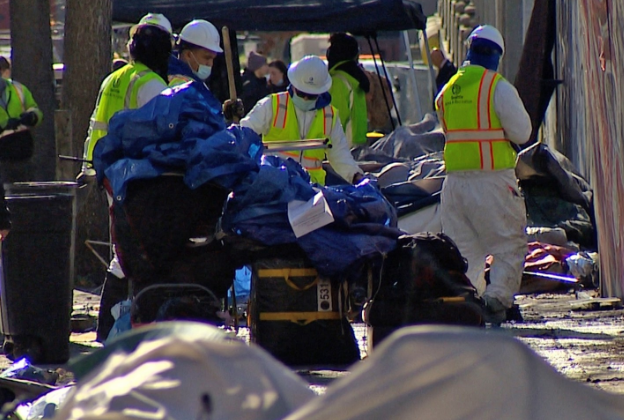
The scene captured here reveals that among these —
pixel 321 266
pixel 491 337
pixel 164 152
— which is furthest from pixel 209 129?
pixel 491 337

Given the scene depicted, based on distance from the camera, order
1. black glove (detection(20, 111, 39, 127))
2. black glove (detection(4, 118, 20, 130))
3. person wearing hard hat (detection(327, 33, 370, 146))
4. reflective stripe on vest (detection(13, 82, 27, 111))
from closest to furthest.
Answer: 1. black glove (detection(4, 118, 20, 130))
2. black glove (detection(20, 111, 39, 127))
3. reflective stripe on vest (detection(13, 82, 27, 111))
4. person wearing hard hat (detection(327, 33, 370, 146))

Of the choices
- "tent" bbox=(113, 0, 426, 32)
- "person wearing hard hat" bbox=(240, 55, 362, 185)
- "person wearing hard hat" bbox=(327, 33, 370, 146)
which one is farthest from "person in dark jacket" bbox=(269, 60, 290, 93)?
"person wearing hard hat" bbox=(240, 55, 362, 185)

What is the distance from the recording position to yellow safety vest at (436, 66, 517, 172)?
355 inches

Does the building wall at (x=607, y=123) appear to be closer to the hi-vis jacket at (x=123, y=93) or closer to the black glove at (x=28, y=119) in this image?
the hi-vis jacket at (x=123, y=93)

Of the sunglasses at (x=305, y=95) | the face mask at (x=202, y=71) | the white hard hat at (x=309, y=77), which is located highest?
the face mask at (x=202, y=71)

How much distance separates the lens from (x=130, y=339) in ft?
9.00

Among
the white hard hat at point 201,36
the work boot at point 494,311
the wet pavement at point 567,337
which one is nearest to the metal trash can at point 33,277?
the wet pavement at point 567,337

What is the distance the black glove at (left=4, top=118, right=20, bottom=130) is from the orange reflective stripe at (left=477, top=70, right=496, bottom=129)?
4188 mm

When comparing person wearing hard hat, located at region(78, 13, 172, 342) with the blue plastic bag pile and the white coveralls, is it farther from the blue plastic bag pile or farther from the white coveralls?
the white coveralls

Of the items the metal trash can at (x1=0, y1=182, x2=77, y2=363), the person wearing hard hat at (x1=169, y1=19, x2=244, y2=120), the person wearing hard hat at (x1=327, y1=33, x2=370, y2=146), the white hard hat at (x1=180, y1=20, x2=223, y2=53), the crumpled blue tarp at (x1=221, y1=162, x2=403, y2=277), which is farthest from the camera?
the person wearing hard hat at (x1=327, y1=33, x2=370, y2=146)

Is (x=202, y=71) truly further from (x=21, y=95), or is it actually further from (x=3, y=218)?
(x=21, y=95)

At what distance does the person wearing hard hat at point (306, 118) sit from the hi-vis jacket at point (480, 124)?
0.80 meters

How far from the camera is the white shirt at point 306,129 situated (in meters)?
9.49

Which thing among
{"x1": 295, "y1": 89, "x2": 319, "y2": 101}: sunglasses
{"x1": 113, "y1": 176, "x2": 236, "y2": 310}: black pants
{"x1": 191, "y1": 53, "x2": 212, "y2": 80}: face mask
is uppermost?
{"x1": 191, "y1": 53, "x2": 212, "y2": 80}: face mask
